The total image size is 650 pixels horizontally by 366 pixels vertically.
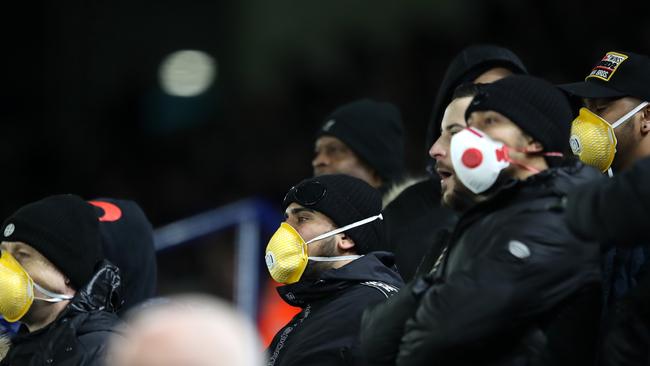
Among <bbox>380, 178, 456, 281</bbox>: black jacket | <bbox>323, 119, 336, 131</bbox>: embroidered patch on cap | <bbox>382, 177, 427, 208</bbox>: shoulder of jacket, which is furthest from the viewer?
<bbox>323, 119, 336, 131</bbox>: embroidered patch on cap

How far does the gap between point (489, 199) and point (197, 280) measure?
560cm

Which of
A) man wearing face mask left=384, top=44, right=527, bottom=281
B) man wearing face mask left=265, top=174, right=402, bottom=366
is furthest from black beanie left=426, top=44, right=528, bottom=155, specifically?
man wearing face mask left=265, top=174, right=402, bottom=366

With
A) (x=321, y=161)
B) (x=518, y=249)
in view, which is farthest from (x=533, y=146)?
(x=321, y=161)

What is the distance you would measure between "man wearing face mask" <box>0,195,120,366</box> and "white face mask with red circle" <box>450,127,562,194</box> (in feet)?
5.09

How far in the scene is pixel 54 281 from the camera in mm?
4367

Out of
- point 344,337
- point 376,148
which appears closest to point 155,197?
point 376,148

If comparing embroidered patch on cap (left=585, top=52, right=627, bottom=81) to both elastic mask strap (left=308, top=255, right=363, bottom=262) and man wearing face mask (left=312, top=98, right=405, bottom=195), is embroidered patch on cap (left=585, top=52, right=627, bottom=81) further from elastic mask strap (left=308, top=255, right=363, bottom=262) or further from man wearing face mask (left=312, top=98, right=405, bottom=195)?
man wearing face mask (left=312, top=98, right=405, bottom=195)

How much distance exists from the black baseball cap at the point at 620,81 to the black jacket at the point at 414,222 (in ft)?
2.62

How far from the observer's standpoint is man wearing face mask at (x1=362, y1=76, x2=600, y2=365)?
9.83 ft

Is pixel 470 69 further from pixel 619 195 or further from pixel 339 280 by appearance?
pixel 619 195

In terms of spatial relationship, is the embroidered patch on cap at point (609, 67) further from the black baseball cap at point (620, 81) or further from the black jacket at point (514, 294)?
the black jacket at point (514, 294)

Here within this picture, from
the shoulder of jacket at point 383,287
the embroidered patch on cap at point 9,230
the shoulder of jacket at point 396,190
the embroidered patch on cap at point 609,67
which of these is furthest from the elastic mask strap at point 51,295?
the embroidered patch on cap at point 609,67

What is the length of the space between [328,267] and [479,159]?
1.11m

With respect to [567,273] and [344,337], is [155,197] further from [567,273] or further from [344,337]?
[567,273]
